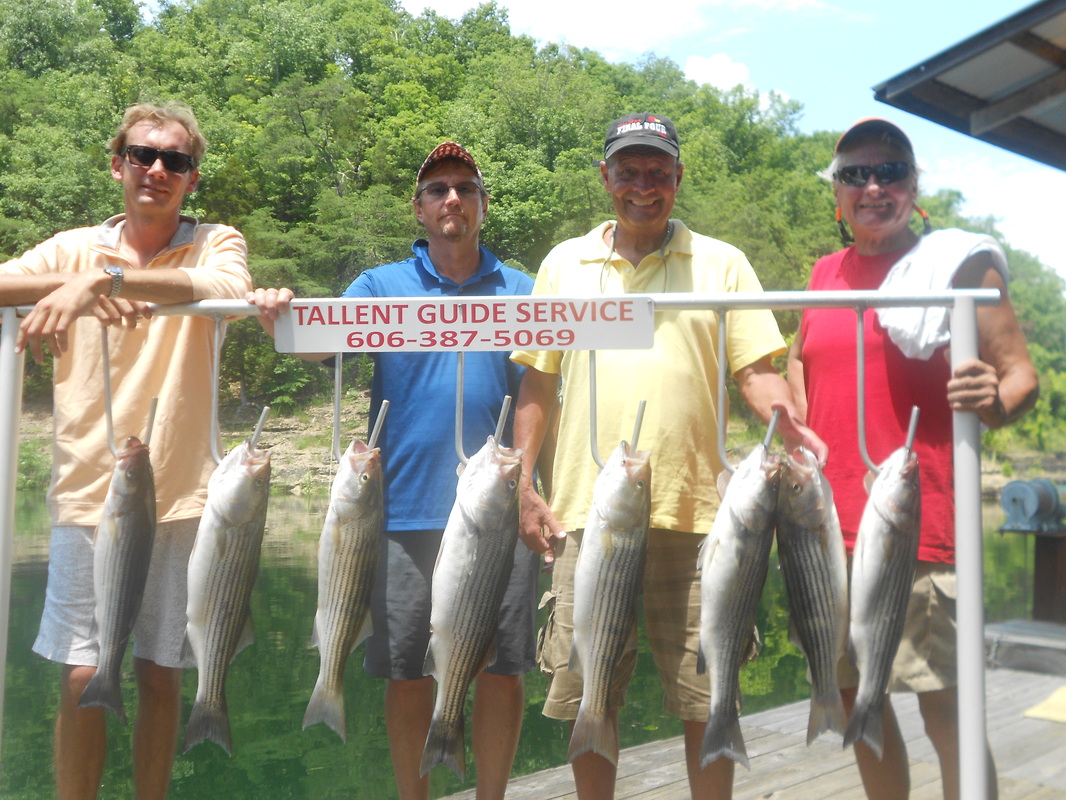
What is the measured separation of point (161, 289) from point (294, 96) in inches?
1552

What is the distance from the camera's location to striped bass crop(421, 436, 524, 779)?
212 cm

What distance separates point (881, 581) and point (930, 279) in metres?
0.82

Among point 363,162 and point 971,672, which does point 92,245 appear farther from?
point 363,162

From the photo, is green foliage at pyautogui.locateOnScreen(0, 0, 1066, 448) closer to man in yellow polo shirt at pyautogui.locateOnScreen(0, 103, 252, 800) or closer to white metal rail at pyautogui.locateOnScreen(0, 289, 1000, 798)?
man in yellow polo shirt at pyautogui.locateOnScreen(0, 103, 252, 800)

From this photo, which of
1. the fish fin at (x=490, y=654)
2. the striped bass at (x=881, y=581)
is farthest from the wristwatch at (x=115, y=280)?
the striped bass at (x=881, y=581)

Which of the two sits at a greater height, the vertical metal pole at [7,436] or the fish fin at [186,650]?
the vertical metal pole at [7,436]

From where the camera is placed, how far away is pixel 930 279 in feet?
7.81

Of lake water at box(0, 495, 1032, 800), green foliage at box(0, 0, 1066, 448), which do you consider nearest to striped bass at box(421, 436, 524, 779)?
lake water at box(0, 495, 1032, 800)

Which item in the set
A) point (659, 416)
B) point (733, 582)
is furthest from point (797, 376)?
point (733, 582)

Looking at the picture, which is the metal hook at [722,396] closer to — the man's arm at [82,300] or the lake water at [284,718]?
the man's arm at [82,300]

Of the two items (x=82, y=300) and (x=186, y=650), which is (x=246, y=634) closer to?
(x=186, y=650)

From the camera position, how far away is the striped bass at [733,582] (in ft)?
6.67

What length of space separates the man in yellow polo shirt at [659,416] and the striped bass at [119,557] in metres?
0.96

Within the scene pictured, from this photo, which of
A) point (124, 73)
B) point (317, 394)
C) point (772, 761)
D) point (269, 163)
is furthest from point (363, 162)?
point (772, 761)
